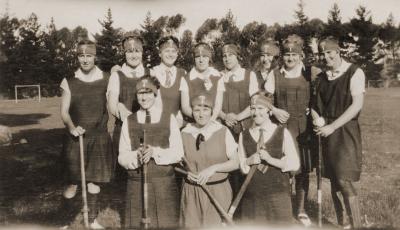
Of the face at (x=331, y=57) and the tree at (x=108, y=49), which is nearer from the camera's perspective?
the face at (x=331, y=57)

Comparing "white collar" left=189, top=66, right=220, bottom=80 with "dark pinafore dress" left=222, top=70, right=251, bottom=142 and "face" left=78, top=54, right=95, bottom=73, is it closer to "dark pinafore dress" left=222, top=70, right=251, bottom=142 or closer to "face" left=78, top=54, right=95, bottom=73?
"dark pinafore dress" left=222, top=70, right=251, bottom=142

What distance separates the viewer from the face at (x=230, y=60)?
480 centimetres

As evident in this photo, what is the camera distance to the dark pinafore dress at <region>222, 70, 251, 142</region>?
4832 mm

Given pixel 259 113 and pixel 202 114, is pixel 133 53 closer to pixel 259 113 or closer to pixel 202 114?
pixel 202 114

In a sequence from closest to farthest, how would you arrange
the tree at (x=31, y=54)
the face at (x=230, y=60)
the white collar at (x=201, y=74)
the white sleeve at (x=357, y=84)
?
1. the white sleeve at (x=357, y=84)
2. the white collar at (x=201, y=74)
3. the face at (x=230, y=60)
4. the tree at (x=31, y=54)

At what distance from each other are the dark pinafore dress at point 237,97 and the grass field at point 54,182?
1.58m

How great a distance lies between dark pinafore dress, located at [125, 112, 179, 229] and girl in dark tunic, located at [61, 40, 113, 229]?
883 mm

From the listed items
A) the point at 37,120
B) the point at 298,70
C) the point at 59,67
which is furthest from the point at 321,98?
the point at 59,67

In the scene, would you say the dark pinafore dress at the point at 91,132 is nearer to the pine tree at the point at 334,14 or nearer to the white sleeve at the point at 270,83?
the white sleeve at the point at 270,83

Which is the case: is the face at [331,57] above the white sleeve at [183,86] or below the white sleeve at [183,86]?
above

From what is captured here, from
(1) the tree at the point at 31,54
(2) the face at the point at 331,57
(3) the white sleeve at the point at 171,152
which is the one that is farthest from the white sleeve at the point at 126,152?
(1) the tree at the point at 31,54

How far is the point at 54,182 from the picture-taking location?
683 cm

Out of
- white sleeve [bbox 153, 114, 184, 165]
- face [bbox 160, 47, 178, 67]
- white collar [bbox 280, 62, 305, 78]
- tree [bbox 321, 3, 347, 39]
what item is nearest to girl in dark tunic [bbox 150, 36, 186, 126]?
face [bbox 160, 47, 178, 67]

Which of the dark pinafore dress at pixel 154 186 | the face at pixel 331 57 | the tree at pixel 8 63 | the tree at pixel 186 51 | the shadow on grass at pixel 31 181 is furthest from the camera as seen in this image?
the tree at pixel 8 63
